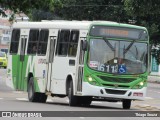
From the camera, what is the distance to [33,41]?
2861 cm

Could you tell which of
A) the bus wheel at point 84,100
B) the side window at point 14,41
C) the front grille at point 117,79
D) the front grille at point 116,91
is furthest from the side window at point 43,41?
the front grille at point 116,91

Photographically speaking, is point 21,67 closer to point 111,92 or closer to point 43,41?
point 43,41

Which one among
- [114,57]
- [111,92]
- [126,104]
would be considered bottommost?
[126,104]

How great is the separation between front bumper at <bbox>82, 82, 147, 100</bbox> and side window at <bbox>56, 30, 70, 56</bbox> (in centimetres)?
214

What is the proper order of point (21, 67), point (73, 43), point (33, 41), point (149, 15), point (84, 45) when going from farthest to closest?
point (149, 15)
point (21, 67)
point (33, 41)
point (73, 43)
point (84, 45)

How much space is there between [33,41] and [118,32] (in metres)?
4.59

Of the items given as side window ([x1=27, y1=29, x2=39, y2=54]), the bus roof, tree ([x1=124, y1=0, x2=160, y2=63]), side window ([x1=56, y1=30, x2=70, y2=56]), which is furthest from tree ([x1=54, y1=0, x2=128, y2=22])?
side window ([x1=56, y1=30, x2=70, y2=56])

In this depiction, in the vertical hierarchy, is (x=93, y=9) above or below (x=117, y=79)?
above

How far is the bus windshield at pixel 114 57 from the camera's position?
81.5ft

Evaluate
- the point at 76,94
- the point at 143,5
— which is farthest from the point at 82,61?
the point at 143,5

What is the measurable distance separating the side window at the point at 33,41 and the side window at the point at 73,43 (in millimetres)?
2788

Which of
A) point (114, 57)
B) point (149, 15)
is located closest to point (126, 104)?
point (114, 57)

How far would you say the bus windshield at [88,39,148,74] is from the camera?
2483 cm

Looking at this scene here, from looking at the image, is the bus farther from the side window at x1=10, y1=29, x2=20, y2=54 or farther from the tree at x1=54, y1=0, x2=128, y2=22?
the tree at x1=54, y1=0, x2=128, y2=22
